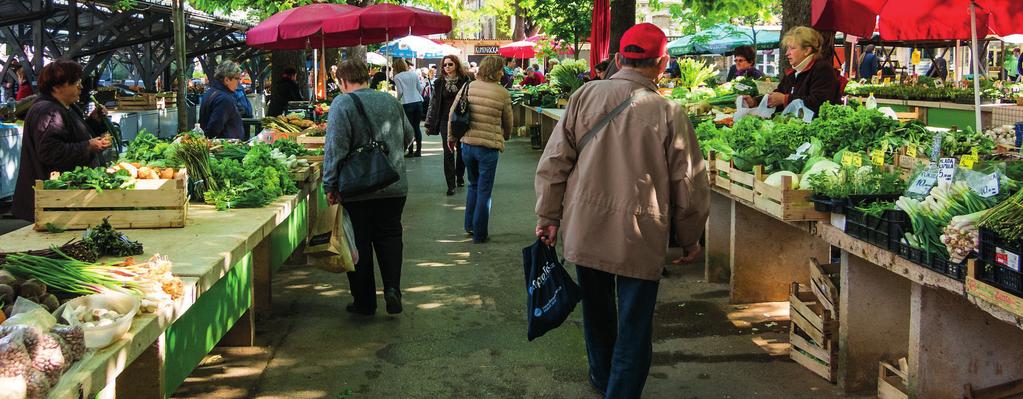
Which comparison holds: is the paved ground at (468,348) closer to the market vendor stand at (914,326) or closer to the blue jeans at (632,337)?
the market vendor stand at (914,326)

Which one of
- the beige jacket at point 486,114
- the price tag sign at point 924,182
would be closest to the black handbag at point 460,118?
the beige jacket at point 486,114

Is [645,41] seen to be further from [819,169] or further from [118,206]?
[118,206]

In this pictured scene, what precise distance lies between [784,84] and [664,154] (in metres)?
4.26

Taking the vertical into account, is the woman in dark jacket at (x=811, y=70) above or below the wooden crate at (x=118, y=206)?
above

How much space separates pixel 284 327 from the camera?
6.39 m

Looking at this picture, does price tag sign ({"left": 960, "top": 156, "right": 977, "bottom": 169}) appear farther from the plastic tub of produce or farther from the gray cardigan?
the plastic tub of produce

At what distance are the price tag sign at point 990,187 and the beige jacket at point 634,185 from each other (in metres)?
1.15

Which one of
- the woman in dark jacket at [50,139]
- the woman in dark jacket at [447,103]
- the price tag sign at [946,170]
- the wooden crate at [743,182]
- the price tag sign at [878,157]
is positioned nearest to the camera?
the price tag sign at [946,170]

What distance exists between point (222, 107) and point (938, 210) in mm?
7318

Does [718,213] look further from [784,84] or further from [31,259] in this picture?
[31,259]

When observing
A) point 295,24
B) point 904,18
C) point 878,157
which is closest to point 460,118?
point 904,18

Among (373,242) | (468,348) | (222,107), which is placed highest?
(222,107)

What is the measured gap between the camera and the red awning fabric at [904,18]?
27.4 ft

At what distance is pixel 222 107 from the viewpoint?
388 inches
